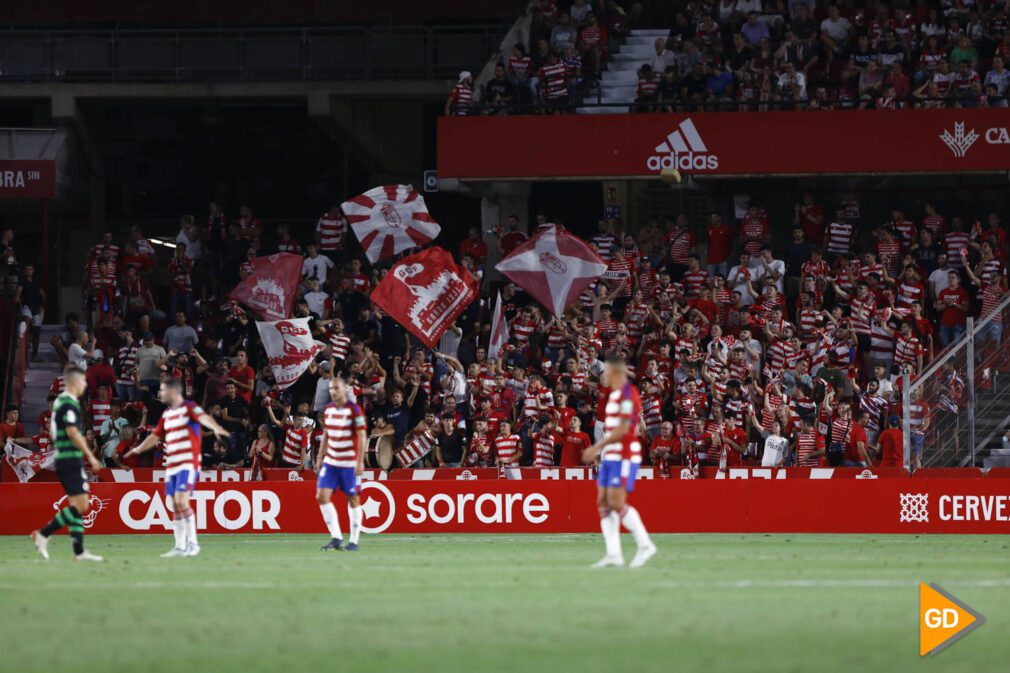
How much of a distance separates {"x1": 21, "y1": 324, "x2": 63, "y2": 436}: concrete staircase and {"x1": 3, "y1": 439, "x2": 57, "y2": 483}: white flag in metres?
3.61

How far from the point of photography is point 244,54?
36.3 meters

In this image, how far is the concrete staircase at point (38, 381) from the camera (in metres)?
32.1

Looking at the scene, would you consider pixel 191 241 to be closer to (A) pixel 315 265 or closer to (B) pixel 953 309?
(A) pixel 315 265

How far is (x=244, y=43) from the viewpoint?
119 ft

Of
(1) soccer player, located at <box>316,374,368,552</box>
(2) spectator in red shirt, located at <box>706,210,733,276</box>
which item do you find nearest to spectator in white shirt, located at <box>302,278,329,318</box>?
(2) spectator in red shirt, located at <box>706,210,733,276</box>

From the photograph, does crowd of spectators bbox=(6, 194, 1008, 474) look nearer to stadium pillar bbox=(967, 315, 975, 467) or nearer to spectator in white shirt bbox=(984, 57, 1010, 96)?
stadium pillar bbox=(967, 315, 975, 467)

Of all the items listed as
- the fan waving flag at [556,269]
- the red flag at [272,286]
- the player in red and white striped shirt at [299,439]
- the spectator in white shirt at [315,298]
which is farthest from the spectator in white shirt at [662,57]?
the player in red and white striped shirt at [299,439]

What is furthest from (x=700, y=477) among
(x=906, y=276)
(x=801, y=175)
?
(x=801, y=175)

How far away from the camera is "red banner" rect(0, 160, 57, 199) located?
34656 mm

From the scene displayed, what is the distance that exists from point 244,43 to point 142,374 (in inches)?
385

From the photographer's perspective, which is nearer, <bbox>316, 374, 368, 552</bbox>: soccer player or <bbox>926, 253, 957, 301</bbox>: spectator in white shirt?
<bbox>316, 374, 368, 552</bbox>: soccer player

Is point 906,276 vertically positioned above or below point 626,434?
above

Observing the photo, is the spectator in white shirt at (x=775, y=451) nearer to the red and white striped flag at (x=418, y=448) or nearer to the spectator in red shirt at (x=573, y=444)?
the spectator in red shirt at (x=573, y=444)

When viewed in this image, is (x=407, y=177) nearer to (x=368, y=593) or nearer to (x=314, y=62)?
(x=314, y=62)
